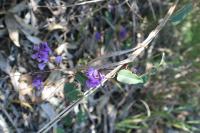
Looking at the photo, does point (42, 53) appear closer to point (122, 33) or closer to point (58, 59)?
point (58, 59)

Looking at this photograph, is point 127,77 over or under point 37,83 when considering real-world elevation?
over

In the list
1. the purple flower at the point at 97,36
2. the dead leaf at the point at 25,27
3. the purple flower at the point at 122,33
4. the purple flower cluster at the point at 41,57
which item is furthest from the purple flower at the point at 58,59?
the purple flower at the point at 122,33

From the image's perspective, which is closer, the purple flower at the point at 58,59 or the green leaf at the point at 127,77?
the green leaf at the point at 127,77

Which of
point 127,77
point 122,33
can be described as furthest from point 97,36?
point 127,77

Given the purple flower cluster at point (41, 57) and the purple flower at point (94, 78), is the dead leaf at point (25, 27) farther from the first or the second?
the purple flower at point (94, 78)

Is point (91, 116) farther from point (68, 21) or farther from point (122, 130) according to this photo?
point (68, 21)

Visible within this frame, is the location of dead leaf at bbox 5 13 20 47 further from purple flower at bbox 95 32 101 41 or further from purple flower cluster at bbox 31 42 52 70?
purple flower at bbox 95 32 101 41

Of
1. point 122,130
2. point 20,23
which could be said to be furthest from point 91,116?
point 20,23
